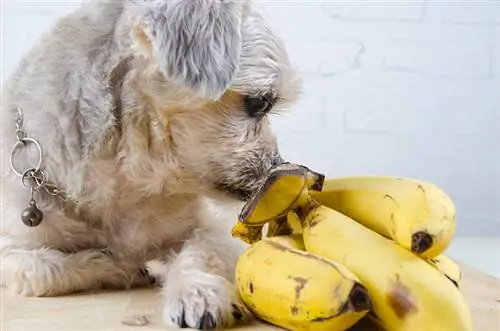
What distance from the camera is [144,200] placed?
4.81ft

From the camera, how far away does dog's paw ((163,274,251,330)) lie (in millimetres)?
1121

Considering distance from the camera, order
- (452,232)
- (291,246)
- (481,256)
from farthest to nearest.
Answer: (481,256)
(291,246)
(452,232)

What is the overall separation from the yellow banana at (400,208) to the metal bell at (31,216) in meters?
0.48

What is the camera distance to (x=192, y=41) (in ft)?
4.10

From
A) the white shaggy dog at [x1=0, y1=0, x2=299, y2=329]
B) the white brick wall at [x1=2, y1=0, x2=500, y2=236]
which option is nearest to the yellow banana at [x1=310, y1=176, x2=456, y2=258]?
the white shaggy dog at [x1=0, y1=0, x2=299, y2=329]

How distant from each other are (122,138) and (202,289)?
1.08 ft

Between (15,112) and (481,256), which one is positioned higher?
(15,112)

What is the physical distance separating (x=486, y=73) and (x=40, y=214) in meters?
1.56

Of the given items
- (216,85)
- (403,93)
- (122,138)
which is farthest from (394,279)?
(403,93)

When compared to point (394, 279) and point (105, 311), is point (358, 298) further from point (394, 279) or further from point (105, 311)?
point (105, 311)

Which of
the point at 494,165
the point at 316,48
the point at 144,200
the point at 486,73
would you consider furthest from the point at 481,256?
the point at 144,200

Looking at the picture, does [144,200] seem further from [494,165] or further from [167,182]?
[494,165]

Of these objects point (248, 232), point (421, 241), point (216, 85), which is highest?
point (216, 85)

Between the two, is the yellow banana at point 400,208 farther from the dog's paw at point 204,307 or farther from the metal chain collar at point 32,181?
the metal chain collar at point 32,181
